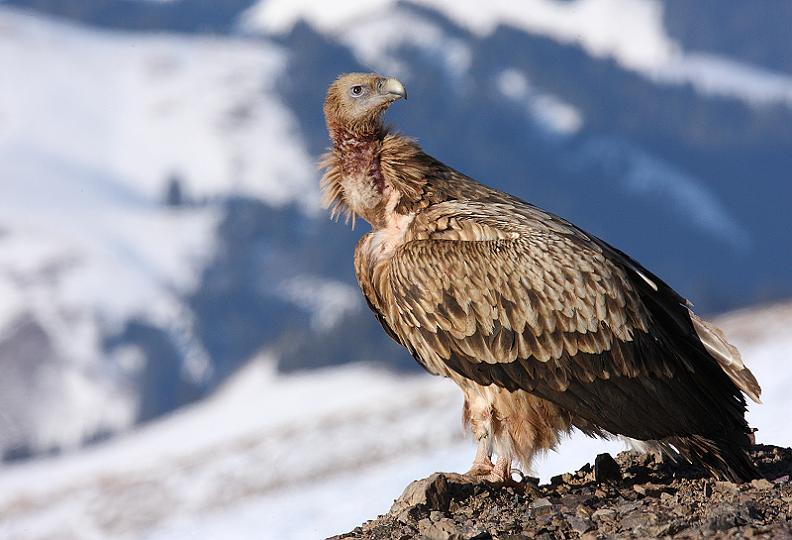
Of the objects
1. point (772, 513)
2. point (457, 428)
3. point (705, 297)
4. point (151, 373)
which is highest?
point (151, 373)

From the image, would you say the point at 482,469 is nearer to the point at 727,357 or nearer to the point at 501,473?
the point at 501,473

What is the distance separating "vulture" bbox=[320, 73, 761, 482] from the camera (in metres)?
10.9

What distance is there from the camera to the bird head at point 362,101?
12.5 m

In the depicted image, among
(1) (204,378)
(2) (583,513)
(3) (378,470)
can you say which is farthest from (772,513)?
(1) (204,378)

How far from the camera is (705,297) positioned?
146m

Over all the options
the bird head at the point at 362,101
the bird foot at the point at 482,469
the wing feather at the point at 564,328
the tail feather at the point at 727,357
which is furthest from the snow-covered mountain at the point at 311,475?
the bird head at the point at 362,101

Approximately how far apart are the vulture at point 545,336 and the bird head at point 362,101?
83 centimetres

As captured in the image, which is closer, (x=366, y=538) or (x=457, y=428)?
(x=366, y=538)

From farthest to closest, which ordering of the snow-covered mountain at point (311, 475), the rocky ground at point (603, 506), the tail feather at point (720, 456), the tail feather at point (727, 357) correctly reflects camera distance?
1. the snow-covered mountain at point (311, 475)
2. the tail feather at point (727, 357)
3. the tail feather at point (720, 456)
4. the rocky ground at point (603, 506)

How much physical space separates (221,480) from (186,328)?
146m

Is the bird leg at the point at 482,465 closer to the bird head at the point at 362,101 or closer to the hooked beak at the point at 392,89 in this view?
the bird head at the point at 362,101

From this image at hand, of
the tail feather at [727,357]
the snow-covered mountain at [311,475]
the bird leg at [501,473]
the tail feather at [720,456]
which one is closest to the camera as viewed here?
the tail feather at [720,456]

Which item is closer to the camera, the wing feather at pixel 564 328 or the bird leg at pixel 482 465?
the wing feather at pixel 564 328

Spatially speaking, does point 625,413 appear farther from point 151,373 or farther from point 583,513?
point 151,373
